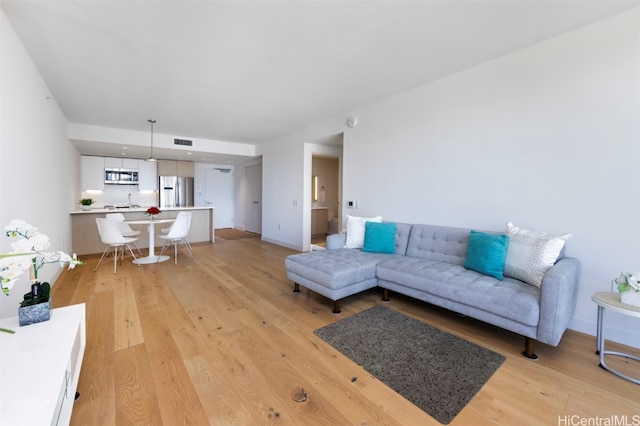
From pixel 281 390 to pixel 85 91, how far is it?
4408mm

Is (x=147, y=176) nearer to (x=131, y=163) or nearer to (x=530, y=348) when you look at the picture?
(x=131, y=163)

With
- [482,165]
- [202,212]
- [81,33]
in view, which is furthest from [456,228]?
[202,212]

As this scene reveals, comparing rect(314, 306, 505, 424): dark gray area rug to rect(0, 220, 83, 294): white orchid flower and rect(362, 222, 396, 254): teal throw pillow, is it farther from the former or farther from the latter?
rect(0, 220, 83, 294): white orchid flower

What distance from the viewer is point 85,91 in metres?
3.59

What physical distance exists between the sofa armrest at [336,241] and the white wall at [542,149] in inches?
30.6

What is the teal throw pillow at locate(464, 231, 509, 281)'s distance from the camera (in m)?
2.48

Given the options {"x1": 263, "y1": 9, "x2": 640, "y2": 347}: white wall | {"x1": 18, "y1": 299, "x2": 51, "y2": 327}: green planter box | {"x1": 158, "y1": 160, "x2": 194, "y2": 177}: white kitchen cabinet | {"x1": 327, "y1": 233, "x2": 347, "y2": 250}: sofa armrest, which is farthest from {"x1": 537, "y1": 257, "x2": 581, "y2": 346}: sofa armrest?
{"x1": 158, "y1": 160, "x2": 194, "y2": 177}: white kitchen cabinet

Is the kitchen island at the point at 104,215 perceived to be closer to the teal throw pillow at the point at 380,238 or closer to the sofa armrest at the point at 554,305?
the teal throw pillow at the point at 380,238

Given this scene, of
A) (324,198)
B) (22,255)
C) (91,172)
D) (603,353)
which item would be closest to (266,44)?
(22,255)

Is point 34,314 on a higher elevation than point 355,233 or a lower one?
lower

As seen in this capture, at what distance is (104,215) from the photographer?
5395mm

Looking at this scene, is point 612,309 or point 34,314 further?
point 612,309

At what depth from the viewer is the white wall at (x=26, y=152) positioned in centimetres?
205

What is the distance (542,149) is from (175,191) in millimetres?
8199
